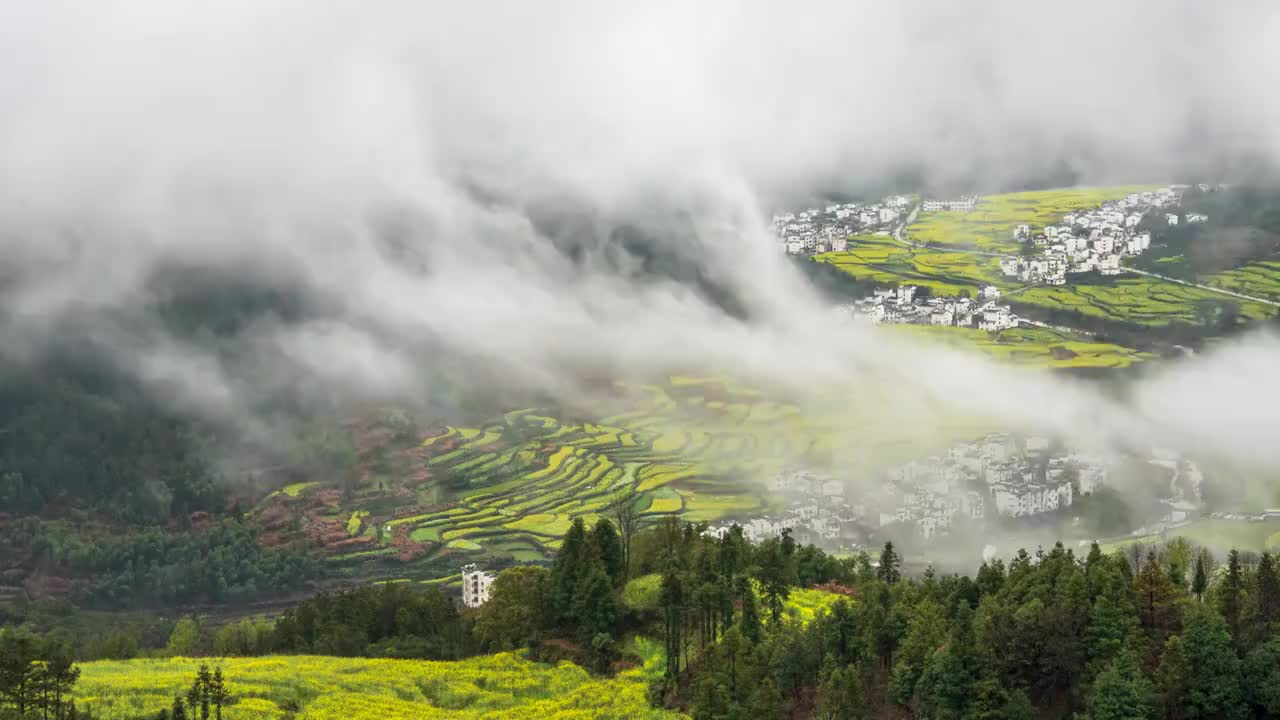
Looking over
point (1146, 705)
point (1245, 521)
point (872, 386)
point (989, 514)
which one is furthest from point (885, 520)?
point (1146, 705)

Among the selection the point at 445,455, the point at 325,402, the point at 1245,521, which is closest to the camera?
the point at 1245,521

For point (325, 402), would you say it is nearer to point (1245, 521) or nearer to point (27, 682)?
point (27, 682)

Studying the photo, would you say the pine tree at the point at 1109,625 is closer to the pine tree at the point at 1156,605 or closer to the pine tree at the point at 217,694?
the pine tree at the point at 1156,605

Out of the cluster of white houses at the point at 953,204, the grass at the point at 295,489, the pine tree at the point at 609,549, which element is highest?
the cluster of white houses at the point at 953,204

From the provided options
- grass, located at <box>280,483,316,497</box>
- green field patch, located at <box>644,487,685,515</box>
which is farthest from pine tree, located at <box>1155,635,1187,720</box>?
grass, located at <box>280,483,316,497</box>

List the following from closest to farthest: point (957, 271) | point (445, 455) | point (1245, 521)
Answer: point (1245, 521) → point (445, 455) → point (957, 271)

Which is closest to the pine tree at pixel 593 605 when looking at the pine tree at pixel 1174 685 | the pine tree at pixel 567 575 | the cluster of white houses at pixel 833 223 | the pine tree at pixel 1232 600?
the pine tree at pixel 567 575

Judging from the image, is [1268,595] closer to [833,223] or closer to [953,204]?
[833,223]
